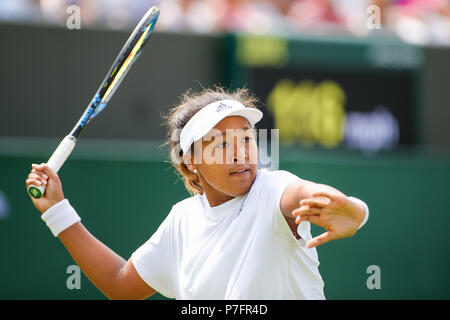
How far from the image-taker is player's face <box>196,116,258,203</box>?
8.82ft

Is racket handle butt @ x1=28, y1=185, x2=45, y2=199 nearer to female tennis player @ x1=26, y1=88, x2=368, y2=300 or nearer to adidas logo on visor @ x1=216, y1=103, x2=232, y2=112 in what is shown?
female tennis player @ x1=26, y1=88, x2=368, y2=300

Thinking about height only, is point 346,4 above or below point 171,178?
above

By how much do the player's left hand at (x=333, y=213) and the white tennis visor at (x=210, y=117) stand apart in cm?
50

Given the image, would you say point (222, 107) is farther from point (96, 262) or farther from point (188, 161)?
point (96, 262)

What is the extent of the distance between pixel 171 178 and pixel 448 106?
288 cm

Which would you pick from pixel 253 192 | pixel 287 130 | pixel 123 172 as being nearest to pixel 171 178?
pixel 123 172

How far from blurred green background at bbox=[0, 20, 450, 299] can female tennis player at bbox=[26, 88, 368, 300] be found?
8.92 feet

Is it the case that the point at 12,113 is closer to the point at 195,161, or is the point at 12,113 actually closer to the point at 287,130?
the point at 287,130

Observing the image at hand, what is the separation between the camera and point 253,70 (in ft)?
21.5

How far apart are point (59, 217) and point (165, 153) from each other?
288cm

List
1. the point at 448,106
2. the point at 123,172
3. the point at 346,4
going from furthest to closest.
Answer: the point at 346,4 < the point at 448,106 < the point at 123,172

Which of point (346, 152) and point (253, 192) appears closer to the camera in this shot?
point (253, 192)

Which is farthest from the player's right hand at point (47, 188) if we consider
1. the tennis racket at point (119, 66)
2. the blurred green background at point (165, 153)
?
the blurred green background at point (165, 153)

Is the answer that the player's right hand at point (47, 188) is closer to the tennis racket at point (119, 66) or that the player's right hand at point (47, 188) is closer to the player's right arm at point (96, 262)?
the player's right arm at point (96, 262)
